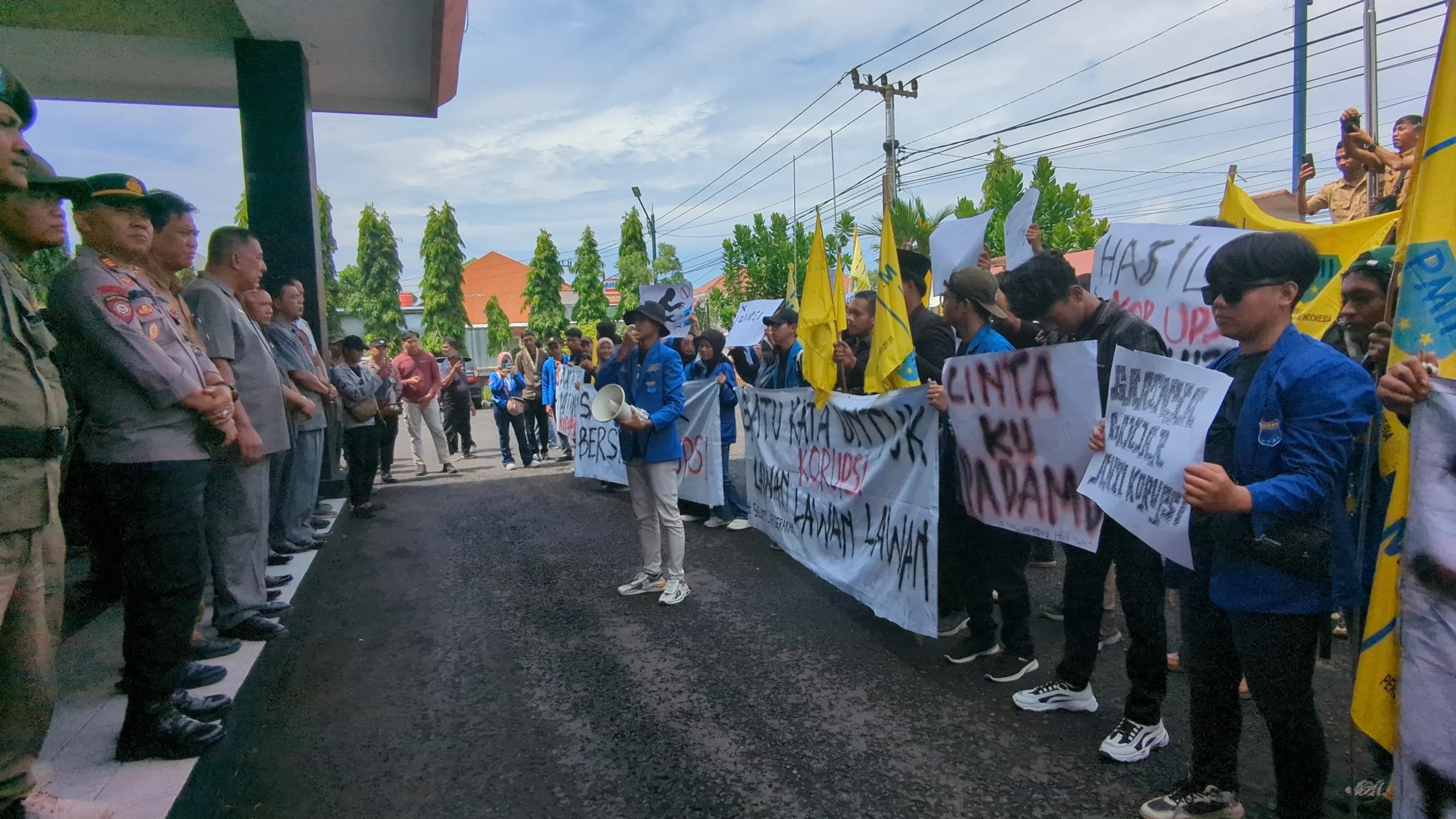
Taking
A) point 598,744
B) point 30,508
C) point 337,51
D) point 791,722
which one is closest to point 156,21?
point 337,51

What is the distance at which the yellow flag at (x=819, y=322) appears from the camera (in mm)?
4957

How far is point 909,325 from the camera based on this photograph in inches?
178

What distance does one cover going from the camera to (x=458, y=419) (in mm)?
13055

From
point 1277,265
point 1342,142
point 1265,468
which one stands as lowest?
point 1265,468

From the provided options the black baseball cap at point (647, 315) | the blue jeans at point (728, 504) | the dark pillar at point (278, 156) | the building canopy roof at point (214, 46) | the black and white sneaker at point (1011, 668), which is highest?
the building canopy roof at point (214, 46)

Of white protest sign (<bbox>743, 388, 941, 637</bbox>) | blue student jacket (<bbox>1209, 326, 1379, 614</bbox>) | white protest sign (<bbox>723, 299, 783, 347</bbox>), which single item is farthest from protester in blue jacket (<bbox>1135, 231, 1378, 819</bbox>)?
white protest sign (<bbox>723, 299, 783, 347</bbox>)

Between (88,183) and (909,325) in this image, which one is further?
(909,325)

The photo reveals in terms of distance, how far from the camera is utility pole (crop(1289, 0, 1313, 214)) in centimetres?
1148

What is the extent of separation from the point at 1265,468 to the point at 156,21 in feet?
29.3

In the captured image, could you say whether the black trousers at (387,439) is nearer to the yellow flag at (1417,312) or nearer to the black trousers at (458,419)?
the black trousers at (458,419)

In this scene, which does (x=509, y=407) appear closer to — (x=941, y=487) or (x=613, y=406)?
(x=613, y=406)

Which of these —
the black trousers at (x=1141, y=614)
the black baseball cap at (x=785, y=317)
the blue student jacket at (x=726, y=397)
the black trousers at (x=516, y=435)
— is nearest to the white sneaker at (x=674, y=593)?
the blue student jacket at (x=726, y=397)

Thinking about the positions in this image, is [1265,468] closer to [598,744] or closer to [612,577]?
[598,744]

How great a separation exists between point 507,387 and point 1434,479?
10975mm
